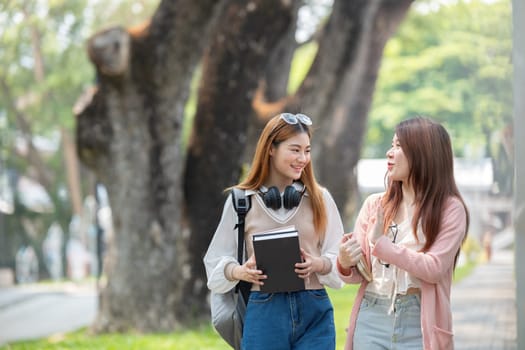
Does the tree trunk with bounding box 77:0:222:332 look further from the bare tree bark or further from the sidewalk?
the bare tree bark

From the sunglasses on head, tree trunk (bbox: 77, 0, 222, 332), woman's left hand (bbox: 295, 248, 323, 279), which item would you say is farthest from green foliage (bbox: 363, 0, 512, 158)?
woman's left hand (bbox: 295, 248, 323, 279)

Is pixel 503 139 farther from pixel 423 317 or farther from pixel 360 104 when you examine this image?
pixel 360 104

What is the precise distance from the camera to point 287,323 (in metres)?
3.53

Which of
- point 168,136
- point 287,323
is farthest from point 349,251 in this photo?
point 168,136

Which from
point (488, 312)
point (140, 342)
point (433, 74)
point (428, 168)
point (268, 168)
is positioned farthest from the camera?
point (433, 74)

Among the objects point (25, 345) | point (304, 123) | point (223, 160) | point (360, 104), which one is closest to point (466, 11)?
point (360, 104)

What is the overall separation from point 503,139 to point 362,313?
2937mm

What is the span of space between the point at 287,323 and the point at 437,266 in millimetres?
590

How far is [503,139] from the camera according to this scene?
610cm

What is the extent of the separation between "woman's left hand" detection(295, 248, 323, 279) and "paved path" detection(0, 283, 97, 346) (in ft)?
25.3

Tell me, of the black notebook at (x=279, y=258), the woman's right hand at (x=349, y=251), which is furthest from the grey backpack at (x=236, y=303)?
the woman's right hand at (x=349, y=251)

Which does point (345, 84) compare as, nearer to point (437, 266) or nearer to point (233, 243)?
point (233, 243)

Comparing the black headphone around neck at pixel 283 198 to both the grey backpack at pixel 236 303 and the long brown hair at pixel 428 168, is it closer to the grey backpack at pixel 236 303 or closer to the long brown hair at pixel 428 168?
the grey backpack at pixel 236 303

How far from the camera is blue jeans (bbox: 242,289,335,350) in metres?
3.53
